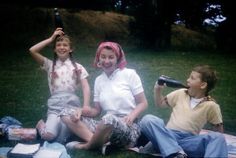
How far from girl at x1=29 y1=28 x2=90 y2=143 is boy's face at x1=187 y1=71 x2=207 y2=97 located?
1.40m

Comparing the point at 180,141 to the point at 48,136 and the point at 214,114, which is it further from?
the point at 48,136

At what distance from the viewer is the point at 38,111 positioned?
24.2ft

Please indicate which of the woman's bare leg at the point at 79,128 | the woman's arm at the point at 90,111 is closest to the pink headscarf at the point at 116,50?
the woman's arm at the point at 90,111

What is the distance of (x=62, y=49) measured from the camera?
19.6 ft

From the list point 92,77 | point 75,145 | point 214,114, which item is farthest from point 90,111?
point 92,77

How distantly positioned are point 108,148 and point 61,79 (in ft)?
4.11

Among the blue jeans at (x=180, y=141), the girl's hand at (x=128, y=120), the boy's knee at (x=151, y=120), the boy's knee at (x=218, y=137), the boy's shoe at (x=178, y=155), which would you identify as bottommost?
the boy's shoe at (x=178, y=155)

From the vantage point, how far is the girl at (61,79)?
581cm

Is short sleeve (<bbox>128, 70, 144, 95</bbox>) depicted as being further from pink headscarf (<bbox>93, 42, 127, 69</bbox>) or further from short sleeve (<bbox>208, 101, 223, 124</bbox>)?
short sleeve (<bbox>208, 101, 223, 124</bbox>)

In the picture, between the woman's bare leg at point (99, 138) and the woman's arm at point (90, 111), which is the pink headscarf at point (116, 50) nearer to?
the woman's arm at point (90, 111)

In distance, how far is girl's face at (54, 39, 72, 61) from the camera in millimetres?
5949

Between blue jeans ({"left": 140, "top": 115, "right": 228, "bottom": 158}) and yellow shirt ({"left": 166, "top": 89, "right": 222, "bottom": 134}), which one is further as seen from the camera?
yellow shirt ({"left": 166, "top": 89, "right": 222, "bottom": 134})

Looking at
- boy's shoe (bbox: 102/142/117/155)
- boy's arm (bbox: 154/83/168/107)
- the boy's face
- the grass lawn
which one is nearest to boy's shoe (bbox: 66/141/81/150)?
the grass lawn

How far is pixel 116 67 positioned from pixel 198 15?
18058mm
